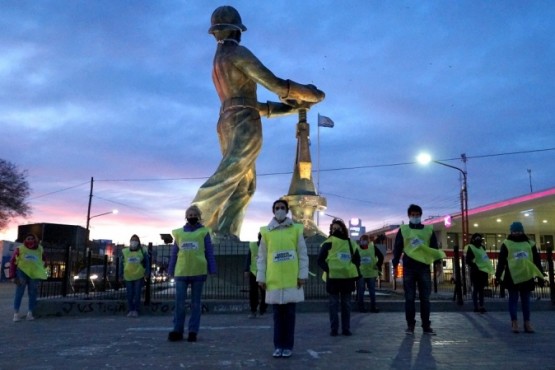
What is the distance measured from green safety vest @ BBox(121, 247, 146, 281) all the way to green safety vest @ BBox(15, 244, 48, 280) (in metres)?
1.52

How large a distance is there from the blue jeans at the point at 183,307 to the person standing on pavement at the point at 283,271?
138cm

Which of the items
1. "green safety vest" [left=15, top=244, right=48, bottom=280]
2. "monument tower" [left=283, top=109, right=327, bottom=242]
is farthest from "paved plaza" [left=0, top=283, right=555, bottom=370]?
"monument tower" [left=283, top=109, right=327, bottom=242]

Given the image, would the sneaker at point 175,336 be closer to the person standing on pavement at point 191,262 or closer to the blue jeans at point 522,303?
the person standing on pavement at point 191,262

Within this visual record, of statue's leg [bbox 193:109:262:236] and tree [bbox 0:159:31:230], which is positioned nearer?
statue's leg [bbox 193:109:262:236]

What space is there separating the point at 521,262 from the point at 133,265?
7129 millimetres

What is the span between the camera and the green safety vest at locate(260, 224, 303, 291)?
6168 millimetres

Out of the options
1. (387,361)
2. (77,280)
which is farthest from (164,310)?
(77,280)

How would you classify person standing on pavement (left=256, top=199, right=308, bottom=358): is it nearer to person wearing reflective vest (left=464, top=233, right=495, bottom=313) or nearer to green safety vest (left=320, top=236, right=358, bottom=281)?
green safety vest (left=320, top=236, right=358, bottom=281)

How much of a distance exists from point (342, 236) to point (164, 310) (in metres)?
4.77

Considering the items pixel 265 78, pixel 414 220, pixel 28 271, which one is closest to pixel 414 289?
pixel 414 220

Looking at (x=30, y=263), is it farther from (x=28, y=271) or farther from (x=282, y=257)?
(x=282, y=257)

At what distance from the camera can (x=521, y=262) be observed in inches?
320

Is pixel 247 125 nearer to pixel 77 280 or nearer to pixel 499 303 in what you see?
pixel 499 303

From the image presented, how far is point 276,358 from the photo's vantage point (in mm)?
5750
